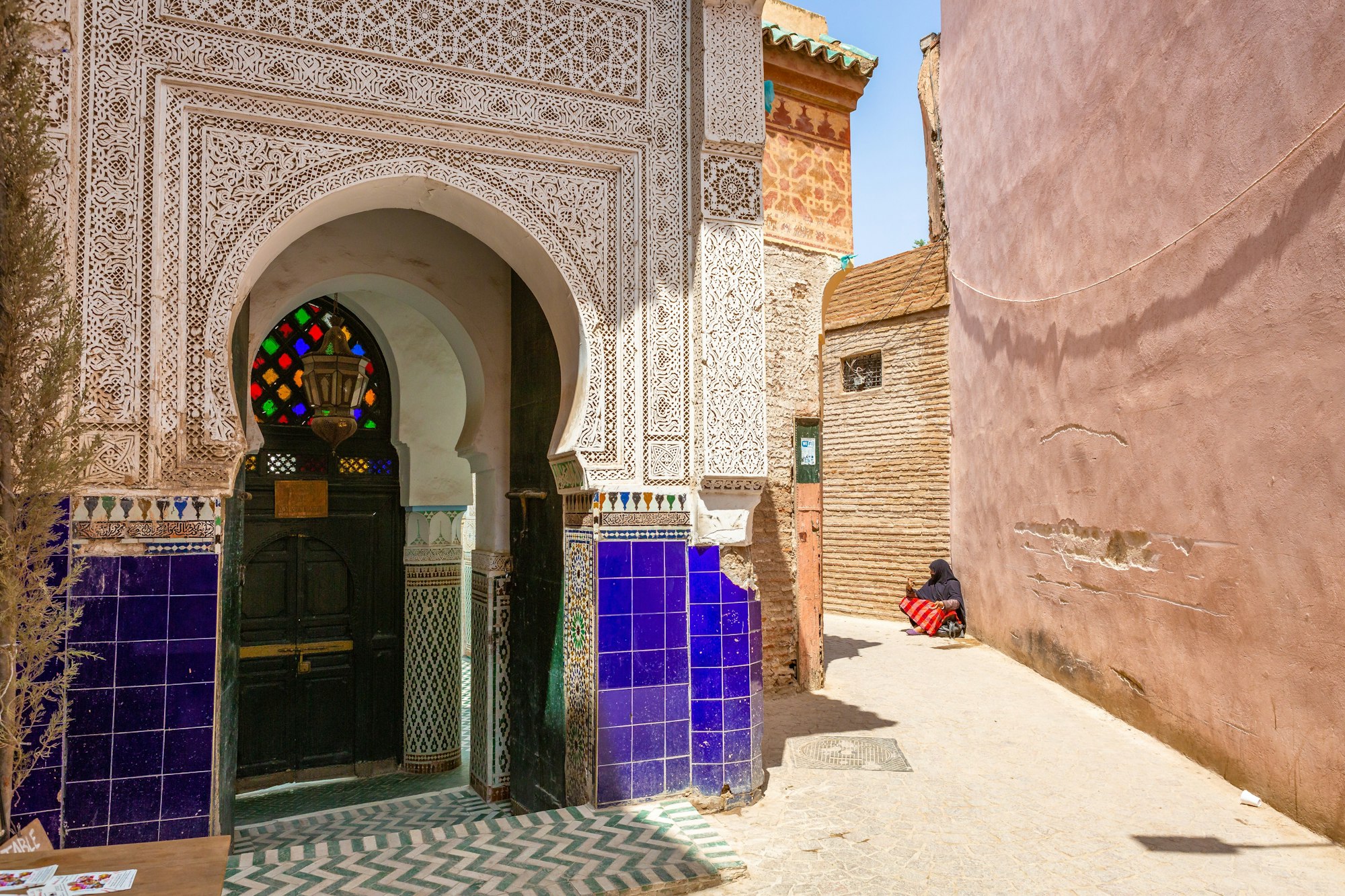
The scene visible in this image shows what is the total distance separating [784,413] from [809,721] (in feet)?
8.30

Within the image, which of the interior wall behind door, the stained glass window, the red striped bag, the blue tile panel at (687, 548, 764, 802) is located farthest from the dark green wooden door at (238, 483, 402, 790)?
the red striped bag

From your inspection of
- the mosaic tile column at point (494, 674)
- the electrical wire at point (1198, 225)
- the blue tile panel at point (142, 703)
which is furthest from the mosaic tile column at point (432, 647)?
the electrical wire at point (1198, 225)

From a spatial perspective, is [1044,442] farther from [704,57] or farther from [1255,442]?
[704,57]

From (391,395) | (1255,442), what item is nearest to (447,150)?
(391,395)

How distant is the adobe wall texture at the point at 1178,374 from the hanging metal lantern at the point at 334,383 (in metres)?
4.99

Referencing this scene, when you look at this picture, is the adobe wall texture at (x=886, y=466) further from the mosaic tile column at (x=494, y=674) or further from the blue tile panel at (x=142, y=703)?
the blue tile panel at (x=142, y=703)

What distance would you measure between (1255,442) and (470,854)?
430 cm

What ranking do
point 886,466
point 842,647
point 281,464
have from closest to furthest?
point 281,464
point 842,647
point 886,466

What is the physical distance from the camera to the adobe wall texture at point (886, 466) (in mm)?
10641

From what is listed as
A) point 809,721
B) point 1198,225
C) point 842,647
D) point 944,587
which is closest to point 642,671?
point 809,721

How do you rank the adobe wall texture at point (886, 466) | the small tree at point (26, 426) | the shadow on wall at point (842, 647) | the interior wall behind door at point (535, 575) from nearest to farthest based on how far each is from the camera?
the small tree at point (26, 426) → the interior wall behind door at point (535, 575) → the shadow on wall at point (842, 647) → the adobe wall texture at point (886, 466)

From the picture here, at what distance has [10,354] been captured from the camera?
2.76 m

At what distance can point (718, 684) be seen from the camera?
13.9 feet

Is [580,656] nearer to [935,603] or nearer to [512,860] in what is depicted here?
[512,860]
